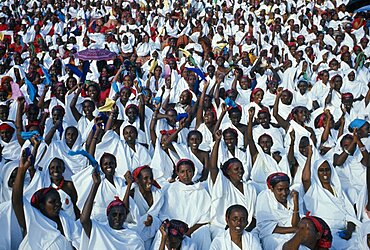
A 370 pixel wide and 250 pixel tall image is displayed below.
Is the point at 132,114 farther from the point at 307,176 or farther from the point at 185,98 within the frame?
the point at 307,176

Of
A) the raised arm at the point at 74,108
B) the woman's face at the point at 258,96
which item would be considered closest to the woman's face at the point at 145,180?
the raised arm at the point at 74,108

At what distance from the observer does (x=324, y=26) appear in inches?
579

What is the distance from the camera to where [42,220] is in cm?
390

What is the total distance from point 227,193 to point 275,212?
571 mm

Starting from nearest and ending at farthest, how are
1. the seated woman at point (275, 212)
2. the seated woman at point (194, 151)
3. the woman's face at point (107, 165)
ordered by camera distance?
the seated woman at point (275, 212) → the woman's face at point (107, 165) → the seated woman at point (194, 151)

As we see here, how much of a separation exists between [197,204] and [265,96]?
4.63 m

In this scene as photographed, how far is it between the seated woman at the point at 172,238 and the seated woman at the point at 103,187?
0.64 m

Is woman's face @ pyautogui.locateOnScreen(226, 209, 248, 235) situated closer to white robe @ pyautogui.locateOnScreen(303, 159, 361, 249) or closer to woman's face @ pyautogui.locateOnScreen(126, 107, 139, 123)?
white robe @ pyautogui.locateOnScreen(303, 159, 361, 249)

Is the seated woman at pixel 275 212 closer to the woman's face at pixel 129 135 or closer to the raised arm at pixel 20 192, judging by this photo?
the woman's face at pixel 129 135

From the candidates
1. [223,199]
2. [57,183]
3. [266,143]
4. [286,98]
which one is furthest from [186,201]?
[286,98]

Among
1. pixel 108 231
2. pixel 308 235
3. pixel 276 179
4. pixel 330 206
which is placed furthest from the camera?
pixel 330 206

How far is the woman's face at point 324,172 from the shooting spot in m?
5.49

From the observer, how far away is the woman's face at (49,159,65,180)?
491 centimetres

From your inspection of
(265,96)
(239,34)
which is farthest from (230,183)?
(239,34)
